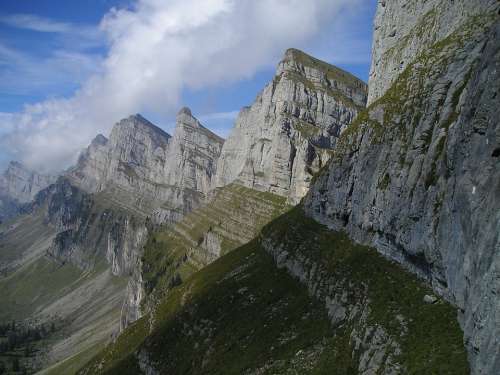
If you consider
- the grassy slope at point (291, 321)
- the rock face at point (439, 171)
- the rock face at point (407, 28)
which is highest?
the rock face at point (407, 28)

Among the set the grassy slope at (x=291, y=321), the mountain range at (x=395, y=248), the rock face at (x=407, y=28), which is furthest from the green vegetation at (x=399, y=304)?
the rock face at (x=407, y=28)

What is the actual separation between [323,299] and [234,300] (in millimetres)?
36674

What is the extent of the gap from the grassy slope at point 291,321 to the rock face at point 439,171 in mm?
2852

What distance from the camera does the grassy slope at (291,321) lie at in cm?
4188

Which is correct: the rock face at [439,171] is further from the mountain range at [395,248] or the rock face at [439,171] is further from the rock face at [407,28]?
the rock face at [407,28]

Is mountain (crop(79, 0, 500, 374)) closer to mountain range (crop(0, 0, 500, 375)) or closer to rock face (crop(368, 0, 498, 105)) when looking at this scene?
mountain range (crop(0, 0, 500, 375))

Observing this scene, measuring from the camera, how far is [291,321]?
2835 inches

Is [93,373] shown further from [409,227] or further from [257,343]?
[409,227]

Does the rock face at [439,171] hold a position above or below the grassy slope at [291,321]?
above

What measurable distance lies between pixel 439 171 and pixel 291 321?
3638 cm

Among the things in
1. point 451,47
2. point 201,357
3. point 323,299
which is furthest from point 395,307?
point 201,357

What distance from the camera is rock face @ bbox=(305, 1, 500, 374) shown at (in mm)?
33281

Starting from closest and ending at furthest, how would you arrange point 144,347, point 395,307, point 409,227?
1. point 395,307
2. point 409,227
3. point 144,347

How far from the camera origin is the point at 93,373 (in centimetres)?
16725
